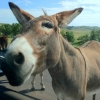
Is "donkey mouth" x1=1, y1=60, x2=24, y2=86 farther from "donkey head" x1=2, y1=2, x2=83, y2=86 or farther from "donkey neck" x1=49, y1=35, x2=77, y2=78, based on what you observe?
"donkey neck" x1=49, y1=35, x2=77, y2=78

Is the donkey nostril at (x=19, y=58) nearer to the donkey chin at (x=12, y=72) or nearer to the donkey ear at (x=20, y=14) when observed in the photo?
the donkey chin at (x=12, y=72)

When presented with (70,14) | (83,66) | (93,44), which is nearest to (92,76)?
(83,66)

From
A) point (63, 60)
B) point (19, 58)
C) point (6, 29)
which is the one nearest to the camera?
point (19, 58)

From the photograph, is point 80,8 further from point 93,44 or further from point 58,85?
point 93,44

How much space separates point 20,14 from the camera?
10.4 ft

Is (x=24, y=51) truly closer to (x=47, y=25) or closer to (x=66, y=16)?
(x=47, y=25)

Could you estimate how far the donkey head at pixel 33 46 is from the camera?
6.87 feet

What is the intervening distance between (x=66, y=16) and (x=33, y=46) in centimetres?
102

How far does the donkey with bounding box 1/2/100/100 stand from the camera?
2123mm

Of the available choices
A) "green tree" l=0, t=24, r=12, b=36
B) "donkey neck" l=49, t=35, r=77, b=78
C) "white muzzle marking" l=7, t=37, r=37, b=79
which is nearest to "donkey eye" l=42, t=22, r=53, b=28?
"white muzzle marking" l=7, t=37, r=37, b=79

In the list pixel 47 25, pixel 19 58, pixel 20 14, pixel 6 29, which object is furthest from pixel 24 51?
pixel 6 29


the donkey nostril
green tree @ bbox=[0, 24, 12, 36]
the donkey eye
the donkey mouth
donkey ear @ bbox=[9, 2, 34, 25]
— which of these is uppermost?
donkey ear @ bbox=[9, 2, 34, 25]

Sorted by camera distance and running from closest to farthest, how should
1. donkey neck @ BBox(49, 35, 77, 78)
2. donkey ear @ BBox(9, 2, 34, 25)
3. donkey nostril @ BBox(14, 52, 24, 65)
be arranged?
donkey nostril @ BBox(14, 52, 24, 65), donkey ear @ BBox(9, 2, 34, 25), donkey neck @ BBox(49, 35, 77, 78)

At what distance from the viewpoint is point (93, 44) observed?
5395 millimetres
